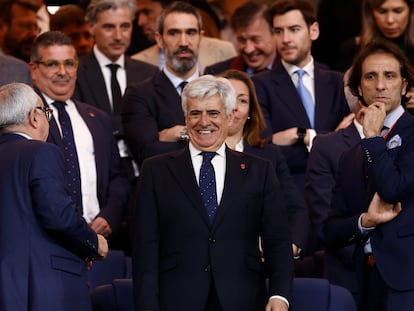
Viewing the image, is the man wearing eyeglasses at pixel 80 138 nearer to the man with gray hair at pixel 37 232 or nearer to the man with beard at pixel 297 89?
the man with beard at pixel 297 89

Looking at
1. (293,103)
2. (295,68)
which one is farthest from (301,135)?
(295,68)

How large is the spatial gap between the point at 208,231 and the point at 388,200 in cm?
88

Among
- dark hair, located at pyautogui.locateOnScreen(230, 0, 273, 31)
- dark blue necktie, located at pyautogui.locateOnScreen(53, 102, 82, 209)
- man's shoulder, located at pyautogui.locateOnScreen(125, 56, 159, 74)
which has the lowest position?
dark blue necktie, located at pyautogui.locateOnScreen(53, 102, 82, 209)

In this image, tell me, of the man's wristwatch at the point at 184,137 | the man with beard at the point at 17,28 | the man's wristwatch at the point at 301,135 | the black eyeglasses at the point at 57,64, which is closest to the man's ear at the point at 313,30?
the man's wristwatch at the point at 301,135

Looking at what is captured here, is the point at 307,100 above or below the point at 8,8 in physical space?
below

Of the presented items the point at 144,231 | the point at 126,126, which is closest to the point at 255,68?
the point at 126,126

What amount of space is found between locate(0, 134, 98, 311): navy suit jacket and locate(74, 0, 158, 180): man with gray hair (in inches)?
81.1

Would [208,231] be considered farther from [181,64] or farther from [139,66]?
[139,66]

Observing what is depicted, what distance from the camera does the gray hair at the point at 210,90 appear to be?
604 cm

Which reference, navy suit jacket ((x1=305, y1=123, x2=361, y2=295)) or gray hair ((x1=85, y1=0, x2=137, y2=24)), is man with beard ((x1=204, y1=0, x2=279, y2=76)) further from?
navy suit jacket ((x1=305, y1=123, x2=361, y2=295))

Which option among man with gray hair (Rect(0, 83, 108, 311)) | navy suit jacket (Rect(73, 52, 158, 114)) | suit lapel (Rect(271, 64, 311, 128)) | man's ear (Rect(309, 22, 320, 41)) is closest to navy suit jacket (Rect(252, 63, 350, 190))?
suit lapel (Rect(271, 64, 311, 128))

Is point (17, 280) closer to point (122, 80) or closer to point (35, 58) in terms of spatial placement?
point (35, 58)

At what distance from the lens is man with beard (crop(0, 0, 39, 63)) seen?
865 cm

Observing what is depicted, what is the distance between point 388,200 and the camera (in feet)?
19.1
